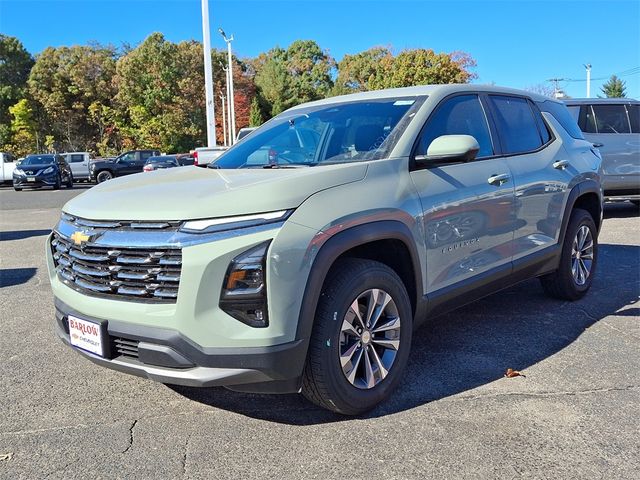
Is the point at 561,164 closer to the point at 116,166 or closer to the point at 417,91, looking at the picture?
the point at 417,91

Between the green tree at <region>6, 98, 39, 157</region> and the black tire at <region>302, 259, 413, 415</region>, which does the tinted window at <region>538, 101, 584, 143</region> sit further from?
the green tree at <region>6, 98, 39, 157</region>

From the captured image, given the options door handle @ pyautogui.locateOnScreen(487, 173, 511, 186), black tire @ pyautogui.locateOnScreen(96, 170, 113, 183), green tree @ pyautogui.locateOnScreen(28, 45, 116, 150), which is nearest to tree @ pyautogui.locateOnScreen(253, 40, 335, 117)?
green tree @ pyautogui.locateOnScreen(28, 45, 116, 150)

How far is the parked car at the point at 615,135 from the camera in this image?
393 inches

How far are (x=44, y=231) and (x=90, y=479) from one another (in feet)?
30.0

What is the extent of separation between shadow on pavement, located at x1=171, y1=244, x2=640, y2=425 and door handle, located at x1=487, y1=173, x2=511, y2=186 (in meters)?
1.19

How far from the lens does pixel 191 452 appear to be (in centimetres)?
273

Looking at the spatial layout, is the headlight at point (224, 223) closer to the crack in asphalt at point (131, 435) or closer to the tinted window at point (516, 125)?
the crack in asphalt at point (131, 435)

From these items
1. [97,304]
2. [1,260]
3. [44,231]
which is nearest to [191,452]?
[97,304]

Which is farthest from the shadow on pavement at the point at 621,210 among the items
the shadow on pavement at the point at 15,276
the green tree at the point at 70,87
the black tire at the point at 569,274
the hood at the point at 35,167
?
the green tree at the point at 70,87

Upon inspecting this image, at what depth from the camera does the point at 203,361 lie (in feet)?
8.45

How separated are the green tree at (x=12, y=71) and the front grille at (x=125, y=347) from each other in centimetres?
5318

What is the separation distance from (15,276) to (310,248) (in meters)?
5.42

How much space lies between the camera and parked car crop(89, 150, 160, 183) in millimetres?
29969

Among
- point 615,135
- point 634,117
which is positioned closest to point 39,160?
point 615,135
